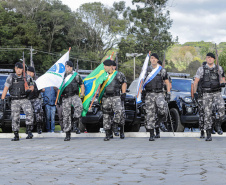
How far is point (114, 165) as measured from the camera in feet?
23.0

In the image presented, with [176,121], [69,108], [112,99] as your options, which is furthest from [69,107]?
[176,121]

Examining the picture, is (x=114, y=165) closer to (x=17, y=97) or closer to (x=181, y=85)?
(x=17, y=97)

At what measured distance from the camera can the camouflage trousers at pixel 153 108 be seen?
38.8 ft

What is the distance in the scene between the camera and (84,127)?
47.5 ft

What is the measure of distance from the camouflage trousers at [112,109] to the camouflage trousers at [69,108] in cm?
67

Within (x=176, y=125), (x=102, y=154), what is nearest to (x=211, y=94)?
(x=176, y=125)

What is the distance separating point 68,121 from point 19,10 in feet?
205

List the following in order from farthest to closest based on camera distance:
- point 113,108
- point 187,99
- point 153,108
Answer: point 187,99
point 113,108
point 153,108

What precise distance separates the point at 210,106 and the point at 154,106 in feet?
4.43

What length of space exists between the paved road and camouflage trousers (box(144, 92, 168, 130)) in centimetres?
202

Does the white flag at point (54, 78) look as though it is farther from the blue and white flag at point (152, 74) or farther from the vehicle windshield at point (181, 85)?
the vehicle windshield at point (181, 85)

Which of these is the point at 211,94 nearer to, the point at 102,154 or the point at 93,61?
the point at 102,154

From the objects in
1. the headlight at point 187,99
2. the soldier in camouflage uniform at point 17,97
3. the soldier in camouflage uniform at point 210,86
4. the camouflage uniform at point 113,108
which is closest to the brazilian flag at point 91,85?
the camouflage uniform at point 113,108

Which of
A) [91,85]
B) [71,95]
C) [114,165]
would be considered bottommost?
[114,165]
